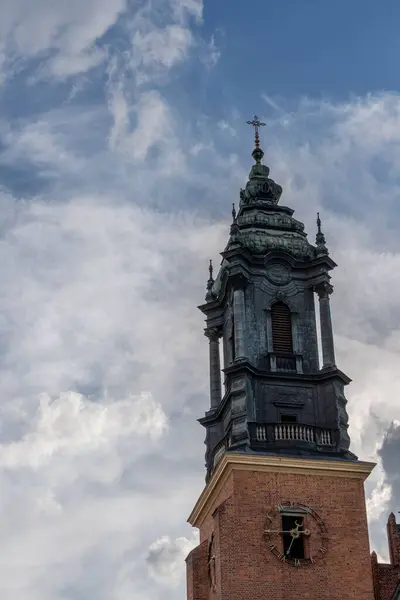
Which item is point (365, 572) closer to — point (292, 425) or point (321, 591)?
point (321, 591)

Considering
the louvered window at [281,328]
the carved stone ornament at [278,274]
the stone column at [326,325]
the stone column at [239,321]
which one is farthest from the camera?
the carved stone ornament at [278,274]

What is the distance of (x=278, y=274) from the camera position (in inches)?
1757

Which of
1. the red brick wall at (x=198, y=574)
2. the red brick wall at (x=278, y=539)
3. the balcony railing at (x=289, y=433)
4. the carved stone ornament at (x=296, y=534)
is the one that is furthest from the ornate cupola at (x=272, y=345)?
the red brick wall at (x=198, y=574)

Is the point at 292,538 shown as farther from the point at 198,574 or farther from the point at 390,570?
the point at 198,574

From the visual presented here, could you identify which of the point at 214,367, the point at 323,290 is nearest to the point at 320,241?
the point at 323,290

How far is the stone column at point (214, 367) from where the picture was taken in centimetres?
4503

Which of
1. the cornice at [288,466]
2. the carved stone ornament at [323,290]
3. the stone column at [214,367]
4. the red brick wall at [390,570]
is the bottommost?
the red brick wall at [390,570]

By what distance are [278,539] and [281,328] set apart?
8989 mm

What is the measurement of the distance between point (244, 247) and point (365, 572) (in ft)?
44.6

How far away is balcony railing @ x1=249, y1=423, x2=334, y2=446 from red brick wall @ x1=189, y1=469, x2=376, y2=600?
1510 mm

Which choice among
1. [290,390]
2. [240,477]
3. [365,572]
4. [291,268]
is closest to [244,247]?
[291,268]

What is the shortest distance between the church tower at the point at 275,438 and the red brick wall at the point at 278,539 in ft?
0.11

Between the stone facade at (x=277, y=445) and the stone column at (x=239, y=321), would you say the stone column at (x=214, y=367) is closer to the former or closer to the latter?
the stone facade at (x=277, y=445)

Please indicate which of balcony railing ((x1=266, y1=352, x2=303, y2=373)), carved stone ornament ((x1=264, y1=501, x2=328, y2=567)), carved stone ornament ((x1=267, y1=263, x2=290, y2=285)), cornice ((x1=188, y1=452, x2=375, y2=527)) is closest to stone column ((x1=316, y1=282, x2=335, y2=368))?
balcony railing ((x1=266, y1=352, x2=303, y2=373))
